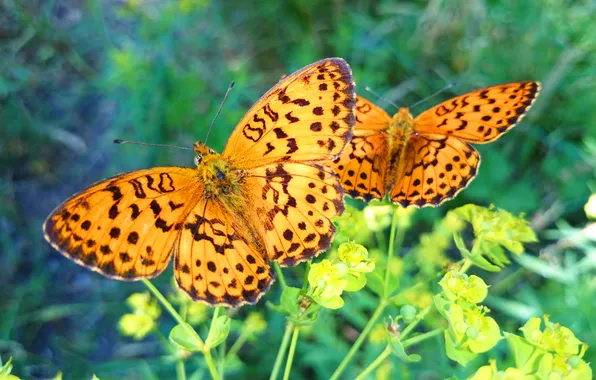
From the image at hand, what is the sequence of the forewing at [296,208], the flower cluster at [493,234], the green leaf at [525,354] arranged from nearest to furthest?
the green leaf at [525,354] → the forewing at [296,208] → the flower cluster at [493,234]

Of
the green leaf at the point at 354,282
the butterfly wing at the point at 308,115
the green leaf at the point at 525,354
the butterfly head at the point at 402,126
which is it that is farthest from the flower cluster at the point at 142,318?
the green leaf at the point at 525,354

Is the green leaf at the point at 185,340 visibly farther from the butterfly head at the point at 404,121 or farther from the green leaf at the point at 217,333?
the butterfly head at the point at 404,121

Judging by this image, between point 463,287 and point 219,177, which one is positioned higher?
point 219,177

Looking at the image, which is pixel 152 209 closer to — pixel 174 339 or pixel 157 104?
pixel 174 339

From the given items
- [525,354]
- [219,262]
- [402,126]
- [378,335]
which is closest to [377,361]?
[525,354]

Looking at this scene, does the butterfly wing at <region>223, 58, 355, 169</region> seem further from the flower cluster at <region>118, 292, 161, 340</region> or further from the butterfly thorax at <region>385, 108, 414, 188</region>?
the flower cluster at <region>118, 292, 161, 340</region>

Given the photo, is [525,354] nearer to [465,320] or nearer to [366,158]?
[465,320]
